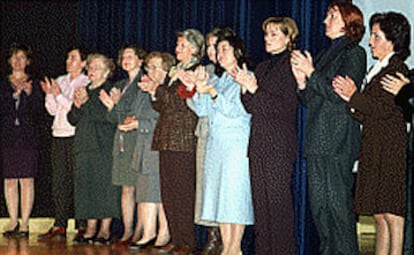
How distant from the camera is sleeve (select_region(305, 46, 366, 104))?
514 cm

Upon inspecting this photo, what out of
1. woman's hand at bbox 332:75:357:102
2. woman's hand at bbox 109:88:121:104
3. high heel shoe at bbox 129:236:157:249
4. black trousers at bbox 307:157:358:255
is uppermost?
woman's hand at bbox 332:75:357:102

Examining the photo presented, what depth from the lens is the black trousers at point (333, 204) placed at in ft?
16.9

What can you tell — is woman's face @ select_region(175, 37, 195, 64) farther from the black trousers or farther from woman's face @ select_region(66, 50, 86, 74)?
the black trousers

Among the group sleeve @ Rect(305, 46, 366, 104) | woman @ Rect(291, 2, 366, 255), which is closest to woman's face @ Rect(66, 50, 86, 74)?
woman @ Rect(291, 2, 366, 255)

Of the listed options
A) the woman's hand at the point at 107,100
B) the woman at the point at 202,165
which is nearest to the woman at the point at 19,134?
the woman's hand at the point at 107,100

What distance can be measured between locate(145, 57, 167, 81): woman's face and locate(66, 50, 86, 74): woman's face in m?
0.91

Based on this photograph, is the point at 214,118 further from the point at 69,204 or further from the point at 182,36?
the point at 69,204

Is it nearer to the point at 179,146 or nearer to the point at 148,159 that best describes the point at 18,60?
the point at 148,159

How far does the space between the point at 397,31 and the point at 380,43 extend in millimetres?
A: 104

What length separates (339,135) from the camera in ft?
17.1

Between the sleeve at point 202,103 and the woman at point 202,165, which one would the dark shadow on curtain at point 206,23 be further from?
the sleeve at point 202,103

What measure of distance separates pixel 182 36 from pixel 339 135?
177 centimetres

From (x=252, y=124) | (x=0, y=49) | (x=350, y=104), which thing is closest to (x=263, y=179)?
(x=252, y=124)

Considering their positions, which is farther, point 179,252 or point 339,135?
point 179,252
